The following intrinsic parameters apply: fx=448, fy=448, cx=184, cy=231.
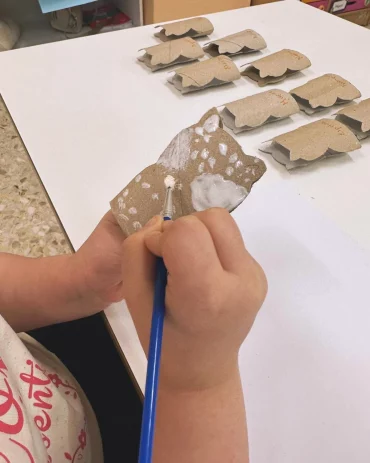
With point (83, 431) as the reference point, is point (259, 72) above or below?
above

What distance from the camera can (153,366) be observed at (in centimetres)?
28

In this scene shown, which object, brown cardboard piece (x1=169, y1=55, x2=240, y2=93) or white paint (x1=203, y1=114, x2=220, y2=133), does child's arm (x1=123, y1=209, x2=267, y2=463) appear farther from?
brown cardboard piece (x1=169, y1=55, x2=240, y2=93)

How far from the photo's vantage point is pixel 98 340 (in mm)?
691

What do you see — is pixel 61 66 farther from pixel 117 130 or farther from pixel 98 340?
pixel 98 340

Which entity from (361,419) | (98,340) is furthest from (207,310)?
(98,340)

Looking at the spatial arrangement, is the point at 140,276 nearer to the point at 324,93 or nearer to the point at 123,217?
the point at 123,217

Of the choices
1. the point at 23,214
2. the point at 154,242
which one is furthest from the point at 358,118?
the point at 23,214

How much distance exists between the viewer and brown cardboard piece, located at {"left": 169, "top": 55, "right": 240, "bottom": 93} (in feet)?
2.59

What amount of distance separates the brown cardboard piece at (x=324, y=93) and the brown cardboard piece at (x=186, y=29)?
294 mm

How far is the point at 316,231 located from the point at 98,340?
1.20 ft

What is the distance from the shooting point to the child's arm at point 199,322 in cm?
30

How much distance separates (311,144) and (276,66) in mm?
249

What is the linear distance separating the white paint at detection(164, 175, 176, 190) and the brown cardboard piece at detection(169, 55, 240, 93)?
390 mm

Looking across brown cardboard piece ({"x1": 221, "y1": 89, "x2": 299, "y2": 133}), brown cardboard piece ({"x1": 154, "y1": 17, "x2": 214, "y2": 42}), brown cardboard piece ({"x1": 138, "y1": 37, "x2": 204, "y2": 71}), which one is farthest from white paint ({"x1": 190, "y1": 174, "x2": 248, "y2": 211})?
brown cardboard piece ({"x1": 154, "y1": 17, "x2": 214, "y2": 42})
